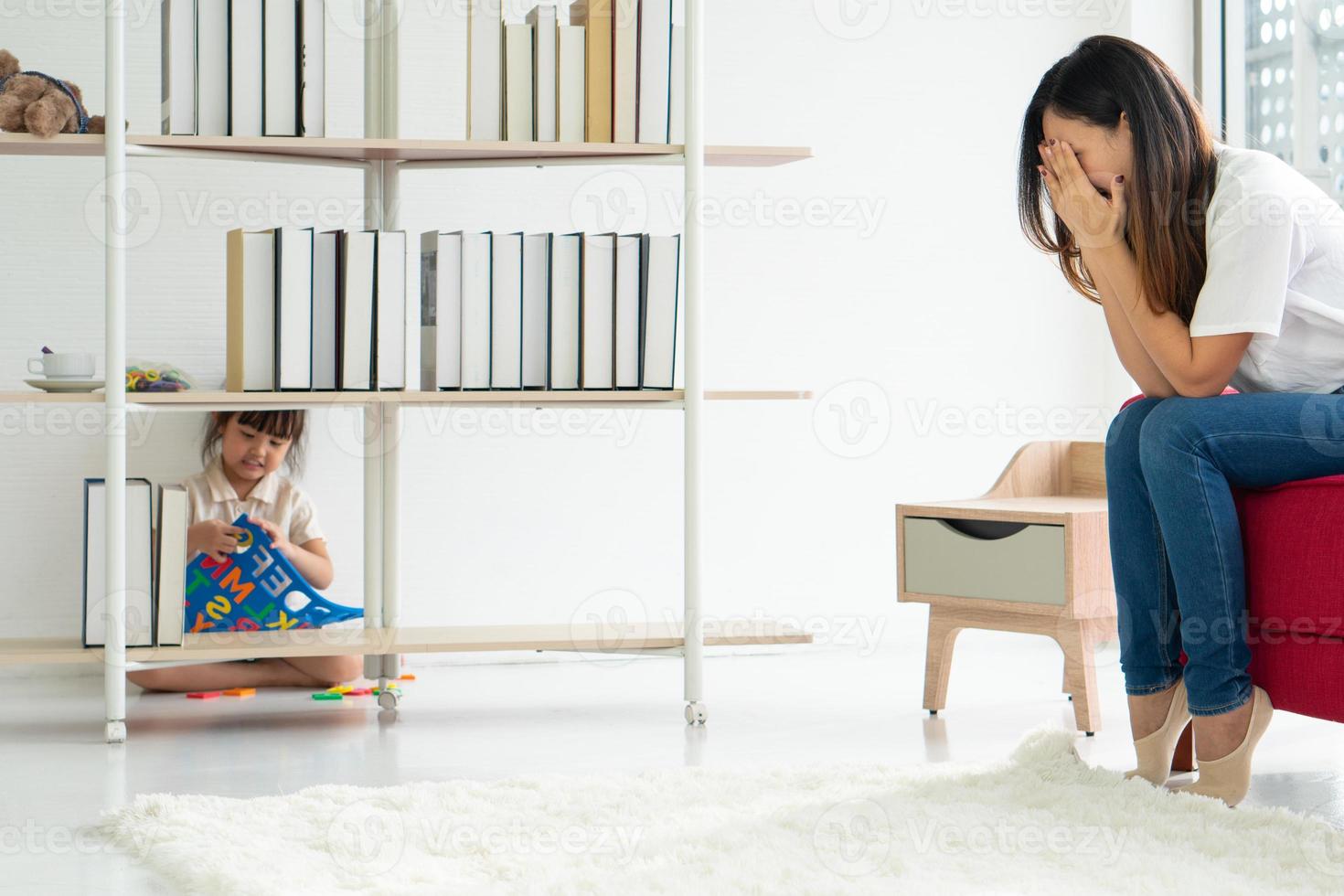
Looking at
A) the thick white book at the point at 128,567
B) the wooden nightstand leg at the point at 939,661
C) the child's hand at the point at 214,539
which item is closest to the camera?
the thick white book at the point at 128,567

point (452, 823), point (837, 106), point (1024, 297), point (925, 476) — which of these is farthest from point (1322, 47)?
point (452, 823)

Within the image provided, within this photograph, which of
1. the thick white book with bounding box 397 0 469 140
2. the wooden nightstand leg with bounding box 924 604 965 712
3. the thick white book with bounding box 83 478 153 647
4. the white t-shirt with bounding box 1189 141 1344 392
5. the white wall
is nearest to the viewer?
the white t-shirt with bounding box 1189 141 1344 392

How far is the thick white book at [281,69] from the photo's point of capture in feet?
6.88

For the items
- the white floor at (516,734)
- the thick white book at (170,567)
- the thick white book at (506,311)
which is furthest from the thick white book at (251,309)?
the white floor at (516,734)

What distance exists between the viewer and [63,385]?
2066 mm

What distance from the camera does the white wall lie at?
262 cm

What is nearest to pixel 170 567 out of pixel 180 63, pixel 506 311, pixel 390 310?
pixel 390 310

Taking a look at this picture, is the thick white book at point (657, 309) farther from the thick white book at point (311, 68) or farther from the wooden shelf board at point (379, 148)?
the thick white book at point (311, 68)

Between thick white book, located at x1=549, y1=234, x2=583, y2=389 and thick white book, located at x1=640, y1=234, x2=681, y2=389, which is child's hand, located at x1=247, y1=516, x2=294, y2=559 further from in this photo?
thick white book, located at x1=640, y1=234, x2=681, y2=389

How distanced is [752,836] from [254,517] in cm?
146

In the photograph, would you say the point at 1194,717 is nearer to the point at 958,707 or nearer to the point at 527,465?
the point at 958,707

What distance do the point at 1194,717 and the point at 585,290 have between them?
110cm

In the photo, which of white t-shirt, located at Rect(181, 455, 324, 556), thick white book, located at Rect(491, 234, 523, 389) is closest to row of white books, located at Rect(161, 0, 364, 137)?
thick white book, located at Rect(491, 234, 523, 389)

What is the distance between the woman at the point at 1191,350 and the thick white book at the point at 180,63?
1.26 metres
